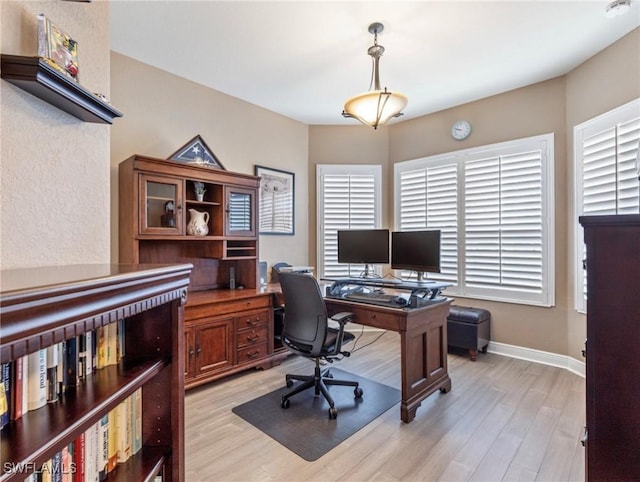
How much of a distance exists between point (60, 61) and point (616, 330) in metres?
2.13

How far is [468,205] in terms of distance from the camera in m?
3.93

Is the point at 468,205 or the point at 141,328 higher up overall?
the point at 468,205

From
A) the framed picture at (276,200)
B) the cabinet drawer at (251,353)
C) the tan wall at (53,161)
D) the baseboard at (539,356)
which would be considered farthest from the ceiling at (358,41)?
the baseboard at (539,356)

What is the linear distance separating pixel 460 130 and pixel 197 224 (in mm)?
3241

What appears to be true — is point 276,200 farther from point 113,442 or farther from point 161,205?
point 113,442

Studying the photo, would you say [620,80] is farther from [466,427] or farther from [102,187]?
[102,187]

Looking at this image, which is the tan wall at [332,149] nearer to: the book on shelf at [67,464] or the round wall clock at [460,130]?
the round wall clock at [460,130]

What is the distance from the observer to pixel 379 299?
2695 millimetres

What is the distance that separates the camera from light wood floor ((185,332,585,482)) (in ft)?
6.12

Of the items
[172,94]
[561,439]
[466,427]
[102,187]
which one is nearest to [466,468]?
[466,427]

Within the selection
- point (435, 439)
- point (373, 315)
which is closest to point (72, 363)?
point (373, 315)

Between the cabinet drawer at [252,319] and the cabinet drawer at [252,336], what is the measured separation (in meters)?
0.04

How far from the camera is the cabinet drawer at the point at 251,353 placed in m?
3.10

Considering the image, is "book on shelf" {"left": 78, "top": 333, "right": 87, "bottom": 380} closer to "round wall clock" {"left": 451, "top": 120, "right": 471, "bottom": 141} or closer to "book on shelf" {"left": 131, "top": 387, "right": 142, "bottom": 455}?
"book on shelf" {"left": 131, "top": 387, "right": 142, "bottom": 455}
